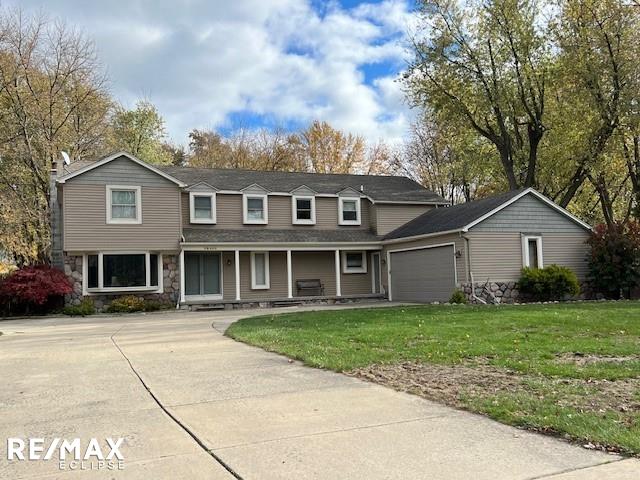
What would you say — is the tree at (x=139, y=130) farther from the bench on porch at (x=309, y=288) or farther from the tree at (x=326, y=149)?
the bench on porch at (x=309, y=288)

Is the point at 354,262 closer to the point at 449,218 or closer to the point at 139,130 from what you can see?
the point at 449,218

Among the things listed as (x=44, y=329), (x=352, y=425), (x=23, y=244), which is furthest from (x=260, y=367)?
(x=23, y=244)

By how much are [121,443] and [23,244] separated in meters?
23.2

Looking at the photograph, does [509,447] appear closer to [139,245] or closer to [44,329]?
[44,329]

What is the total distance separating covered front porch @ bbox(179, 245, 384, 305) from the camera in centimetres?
2297

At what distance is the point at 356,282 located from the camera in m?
25.7

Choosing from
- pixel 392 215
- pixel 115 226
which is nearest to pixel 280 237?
pixel 392 215

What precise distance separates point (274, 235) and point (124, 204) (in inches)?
251

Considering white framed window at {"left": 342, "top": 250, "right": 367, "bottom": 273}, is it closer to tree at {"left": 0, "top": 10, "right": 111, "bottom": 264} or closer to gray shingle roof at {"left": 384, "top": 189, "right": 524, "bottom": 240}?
gray shingle roof at {"left": 384, "top": 189, "right": 524, "bottom": 240}

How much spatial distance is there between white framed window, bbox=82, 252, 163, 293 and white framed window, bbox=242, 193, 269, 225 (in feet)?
15.3

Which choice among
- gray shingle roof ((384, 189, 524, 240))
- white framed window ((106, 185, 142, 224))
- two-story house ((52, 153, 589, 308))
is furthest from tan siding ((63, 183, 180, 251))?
gray shingle roof ((384, 189, 524, 240))

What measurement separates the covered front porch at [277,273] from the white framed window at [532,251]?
675 cm

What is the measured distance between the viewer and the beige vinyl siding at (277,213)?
2402cm

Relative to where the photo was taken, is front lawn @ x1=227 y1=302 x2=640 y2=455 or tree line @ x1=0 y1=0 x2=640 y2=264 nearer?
front lawn @ x1=227 y1=302 x2=640 y2=455
